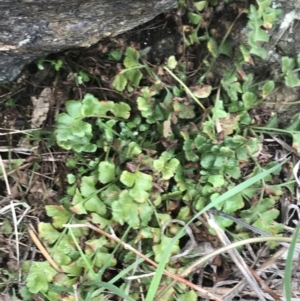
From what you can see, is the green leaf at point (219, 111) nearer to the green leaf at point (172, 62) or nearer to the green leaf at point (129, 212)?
the green leaf at point (172, 62)

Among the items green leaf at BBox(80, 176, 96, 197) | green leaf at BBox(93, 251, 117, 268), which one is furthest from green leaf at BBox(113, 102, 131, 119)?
green leaf at BBox(93, 251, 117, 268)

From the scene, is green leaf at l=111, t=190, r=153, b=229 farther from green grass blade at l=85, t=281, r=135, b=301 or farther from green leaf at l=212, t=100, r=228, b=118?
A: green leaf at l=212, t=100, r=228, b=118

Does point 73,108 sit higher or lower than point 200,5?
lower

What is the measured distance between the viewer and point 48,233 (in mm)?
1591

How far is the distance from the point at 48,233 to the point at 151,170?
364 mm

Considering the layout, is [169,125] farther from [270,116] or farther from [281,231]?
[281,231]

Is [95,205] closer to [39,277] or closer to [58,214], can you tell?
[58,214]

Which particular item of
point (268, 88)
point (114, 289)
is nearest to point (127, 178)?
point (114, 289)

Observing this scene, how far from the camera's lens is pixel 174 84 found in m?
1.69

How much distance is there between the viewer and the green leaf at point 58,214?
1594 millimetres

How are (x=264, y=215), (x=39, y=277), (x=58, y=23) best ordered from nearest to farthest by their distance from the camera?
1. (x=58, y=23)
2. (x=39, y=277)
3. (x=264, y=215)

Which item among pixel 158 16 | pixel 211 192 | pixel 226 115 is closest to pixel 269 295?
pixel 211 192

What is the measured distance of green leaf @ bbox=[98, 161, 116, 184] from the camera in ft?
5.23

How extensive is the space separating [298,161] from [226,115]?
0.31m
